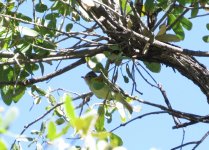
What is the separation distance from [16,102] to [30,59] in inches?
10.6

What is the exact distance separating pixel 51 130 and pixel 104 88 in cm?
99

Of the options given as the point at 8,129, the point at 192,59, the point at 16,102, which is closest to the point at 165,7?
the point at 192,59

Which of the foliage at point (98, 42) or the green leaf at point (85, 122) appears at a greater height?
the foliage at point (98, 42)

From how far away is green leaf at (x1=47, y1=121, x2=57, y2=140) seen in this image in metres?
0.37

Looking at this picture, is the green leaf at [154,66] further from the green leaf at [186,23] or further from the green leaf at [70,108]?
the green leaf at [70,108]

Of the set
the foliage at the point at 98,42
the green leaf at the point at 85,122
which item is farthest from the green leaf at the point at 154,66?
the green leaf at the point at 85,122

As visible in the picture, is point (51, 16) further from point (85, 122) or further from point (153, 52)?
point (85, 122)

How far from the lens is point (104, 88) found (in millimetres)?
1354

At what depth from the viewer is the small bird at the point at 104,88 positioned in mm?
1318

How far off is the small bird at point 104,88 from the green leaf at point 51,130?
0.93 metres

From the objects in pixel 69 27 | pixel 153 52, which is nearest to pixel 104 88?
pixel 153 52

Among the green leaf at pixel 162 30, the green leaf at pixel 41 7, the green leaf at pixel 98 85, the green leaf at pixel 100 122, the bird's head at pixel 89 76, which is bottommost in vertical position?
the green leaf at pixel 100 122

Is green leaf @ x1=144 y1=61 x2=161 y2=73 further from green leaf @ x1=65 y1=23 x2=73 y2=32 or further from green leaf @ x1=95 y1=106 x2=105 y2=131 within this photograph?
green leaf @ x1=65 y1=23 x2=73 y2=32

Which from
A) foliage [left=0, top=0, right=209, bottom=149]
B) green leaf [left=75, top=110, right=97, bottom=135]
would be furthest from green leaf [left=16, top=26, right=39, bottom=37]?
green leaf [left=75, top=110, right=97, bottom=135]
